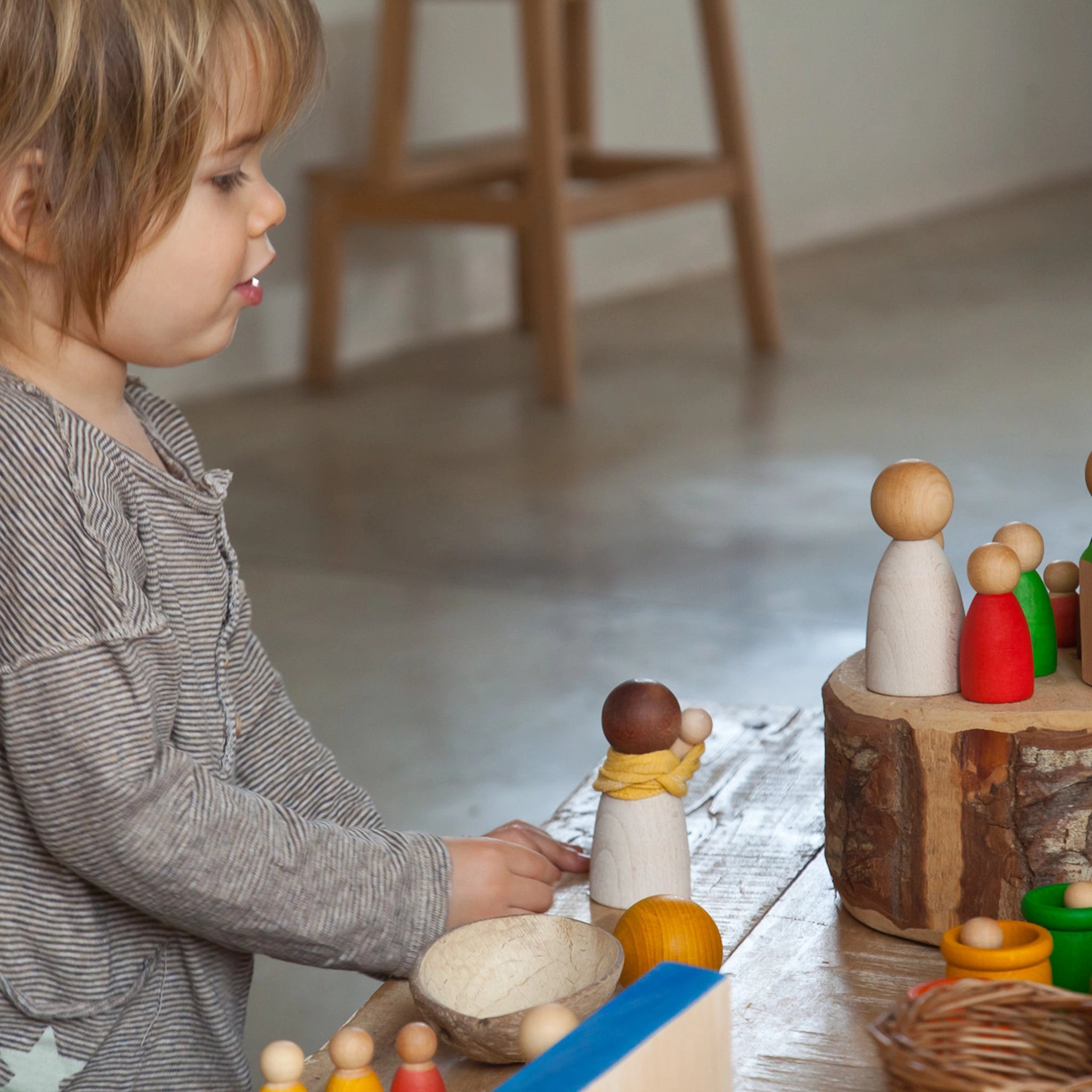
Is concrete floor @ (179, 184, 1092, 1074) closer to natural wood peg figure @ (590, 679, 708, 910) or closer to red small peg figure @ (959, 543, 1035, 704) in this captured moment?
natural wood peg figure @ (590, 679, 708, 910)

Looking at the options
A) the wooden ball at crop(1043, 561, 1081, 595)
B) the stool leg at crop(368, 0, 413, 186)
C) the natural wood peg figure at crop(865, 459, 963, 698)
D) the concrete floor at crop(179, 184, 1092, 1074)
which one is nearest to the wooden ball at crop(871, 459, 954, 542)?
the natural wood peg figure at crop(865, 459, 963, 698)

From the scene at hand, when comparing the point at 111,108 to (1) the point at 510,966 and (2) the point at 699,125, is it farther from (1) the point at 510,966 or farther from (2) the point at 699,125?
(2) the point at 699,125

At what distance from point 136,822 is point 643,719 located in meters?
0.23

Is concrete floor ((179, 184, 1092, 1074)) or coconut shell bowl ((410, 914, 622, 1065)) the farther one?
concrete floor ((179, 184, 1092, 1074))

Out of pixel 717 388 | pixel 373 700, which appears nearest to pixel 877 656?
pixel 373 700

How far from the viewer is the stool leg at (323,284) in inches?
140

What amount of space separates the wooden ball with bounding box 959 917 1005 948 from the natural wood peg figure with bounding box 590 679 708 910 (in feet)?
0.60

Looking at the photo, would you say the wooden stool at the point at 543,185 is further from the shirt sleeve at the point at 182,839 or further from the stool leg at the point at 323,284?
the shirt sleeve at the point at 182,839

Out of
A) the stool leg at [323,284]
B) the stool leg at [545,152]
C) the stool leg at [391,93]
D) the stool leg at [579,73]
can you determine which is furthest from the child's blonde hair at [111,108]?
the stool leg at [579,73]

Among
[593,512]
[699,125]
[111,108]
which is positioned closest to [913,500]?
[111,108]

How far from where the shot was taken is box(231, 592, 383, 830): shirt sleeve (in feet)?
2.89

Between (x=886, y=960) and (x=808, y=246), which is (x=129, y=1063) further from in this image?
(x=808, y=246)

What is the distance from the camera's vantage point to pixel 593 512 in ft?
8.81

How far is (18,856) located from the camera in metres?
0.74
